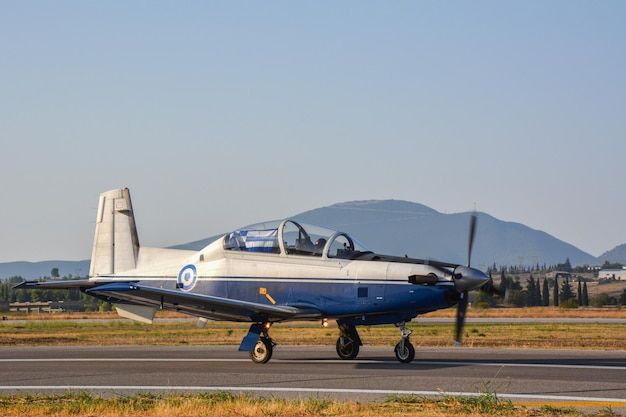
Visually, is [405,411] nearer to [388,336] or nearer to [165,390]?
[165,390]

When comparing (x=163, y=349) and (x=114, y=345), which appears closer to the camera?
(x=163, y=349)

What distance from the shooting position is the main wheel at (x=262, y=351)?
61.0ft

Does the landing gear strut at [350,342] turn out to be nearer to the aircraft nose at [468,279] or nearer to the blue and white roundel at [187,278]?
the aircraft nose at [468,279]

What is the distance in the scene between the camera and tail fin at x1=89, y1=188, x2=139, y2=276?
22.2 m

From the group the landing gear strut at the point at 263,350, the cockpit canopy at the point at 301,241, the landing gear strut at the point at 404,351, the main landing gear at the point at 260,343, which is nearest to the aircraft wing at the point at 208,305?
the main landing gear at the point at 260,343

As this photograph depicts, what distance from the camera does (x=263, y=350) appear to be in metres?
18.6

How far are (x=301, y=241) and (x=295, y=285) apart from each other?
0.96 meters

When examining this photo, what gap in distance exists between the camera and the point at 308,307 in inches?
722

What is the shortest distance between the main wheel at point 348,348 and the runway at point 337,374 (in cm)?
33

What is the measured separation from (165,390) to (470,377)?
540 centimetres

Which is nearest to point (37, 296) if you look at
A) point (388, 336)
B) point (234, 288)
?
point (388, 336)

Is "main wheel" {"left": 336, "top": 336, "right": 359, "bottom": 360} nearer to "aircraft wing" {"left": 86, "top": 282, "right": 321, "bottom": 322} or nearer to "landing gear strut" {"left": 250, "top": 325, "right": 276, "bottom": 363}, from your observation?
"aircraft wing" {"left": 86, "top": 282, "right": 321, "bottom": 322}

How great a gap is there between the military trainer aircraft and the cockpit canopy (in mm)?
21

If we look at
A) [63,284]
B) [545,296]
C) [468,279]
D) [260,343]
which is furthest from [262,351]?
[545,296]
